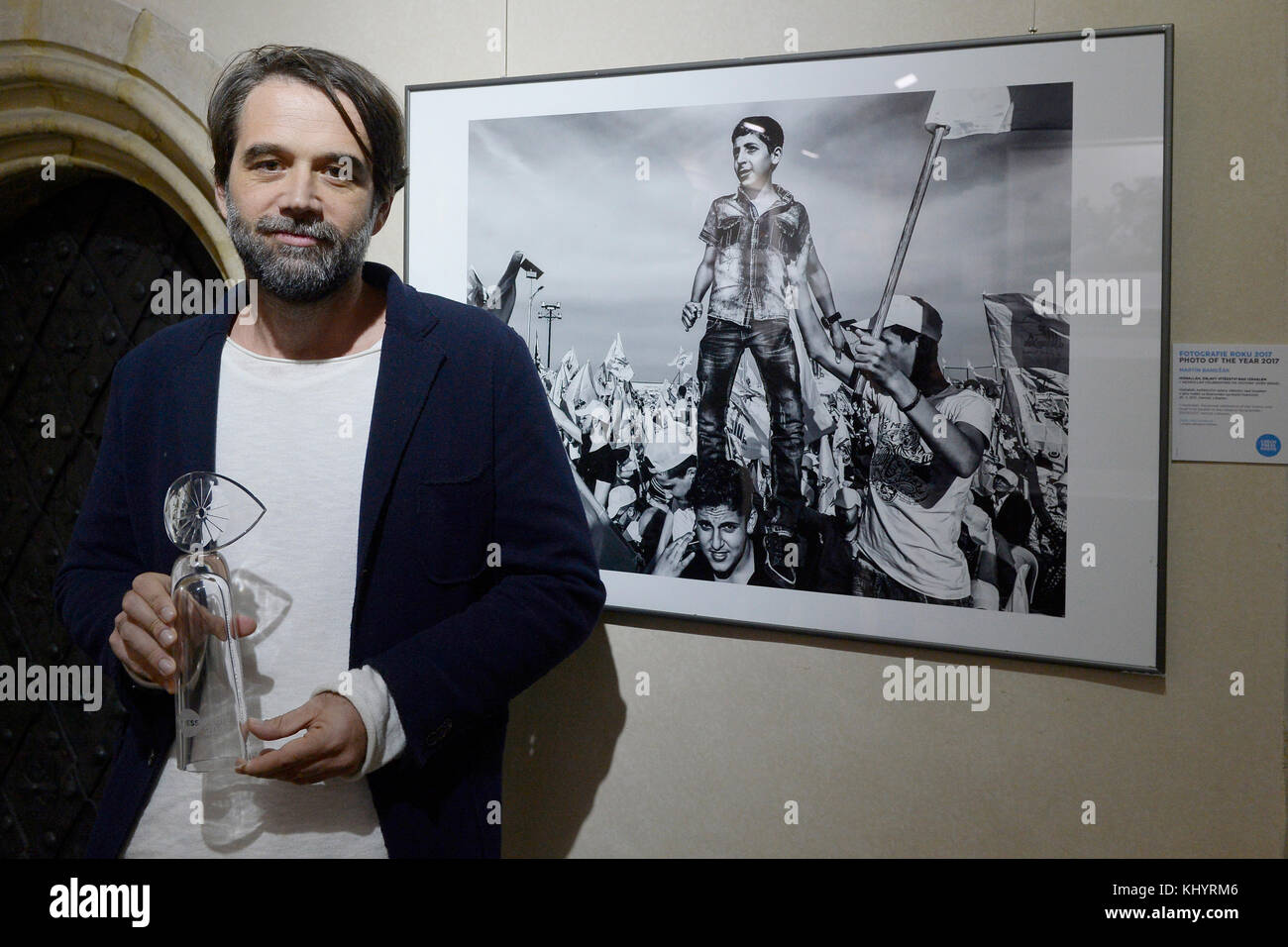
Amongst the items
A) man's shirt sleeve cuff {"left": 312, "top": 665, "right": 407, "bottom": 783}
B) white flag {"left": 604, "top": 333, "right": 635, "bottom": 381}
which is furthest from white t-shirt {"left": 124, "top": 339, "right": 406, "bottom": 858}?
white flag {"left": 604, "top": 333, "right": 635, "bottom": 381}

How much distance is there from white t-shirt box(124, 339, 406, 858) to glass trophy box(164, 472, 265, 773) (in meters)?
0.05

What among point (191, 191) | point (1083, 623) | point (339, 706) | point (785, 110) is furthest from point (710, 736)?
point (191, 191)

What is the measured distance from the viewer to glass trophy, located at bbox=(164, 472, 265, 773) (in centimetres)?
123

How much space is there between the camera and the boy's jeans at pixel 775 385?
5.53 feet

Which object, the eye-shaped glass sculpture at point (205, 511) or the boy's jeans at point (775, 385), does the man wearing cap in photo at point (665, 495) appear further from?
the eye-shaped glass sculpture at point (205, 511)

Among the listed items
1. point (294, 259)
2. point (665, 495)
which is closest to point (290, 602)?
point (294, 259)

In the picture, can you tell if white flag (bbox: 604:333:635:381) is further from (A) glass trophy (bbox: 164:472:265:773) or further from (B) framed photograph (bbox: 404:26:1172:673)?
(A) glass trophy (bbox: 164:472:265:773)

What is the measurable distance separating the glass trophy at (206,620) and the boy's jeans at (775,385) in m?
0.82

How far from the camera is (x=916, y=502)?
1601 mm

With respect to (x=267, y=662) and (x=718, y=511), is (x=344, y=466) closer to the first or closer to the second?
(x=267, y=662)

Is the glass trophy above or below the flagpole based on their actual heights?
below

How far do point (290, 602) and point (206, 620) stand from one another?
4.8 inches

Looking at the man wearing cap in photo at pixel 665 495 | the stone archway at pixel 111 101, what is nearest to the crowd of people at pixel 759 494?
the man wearing cap in photo at pixel 665 495
